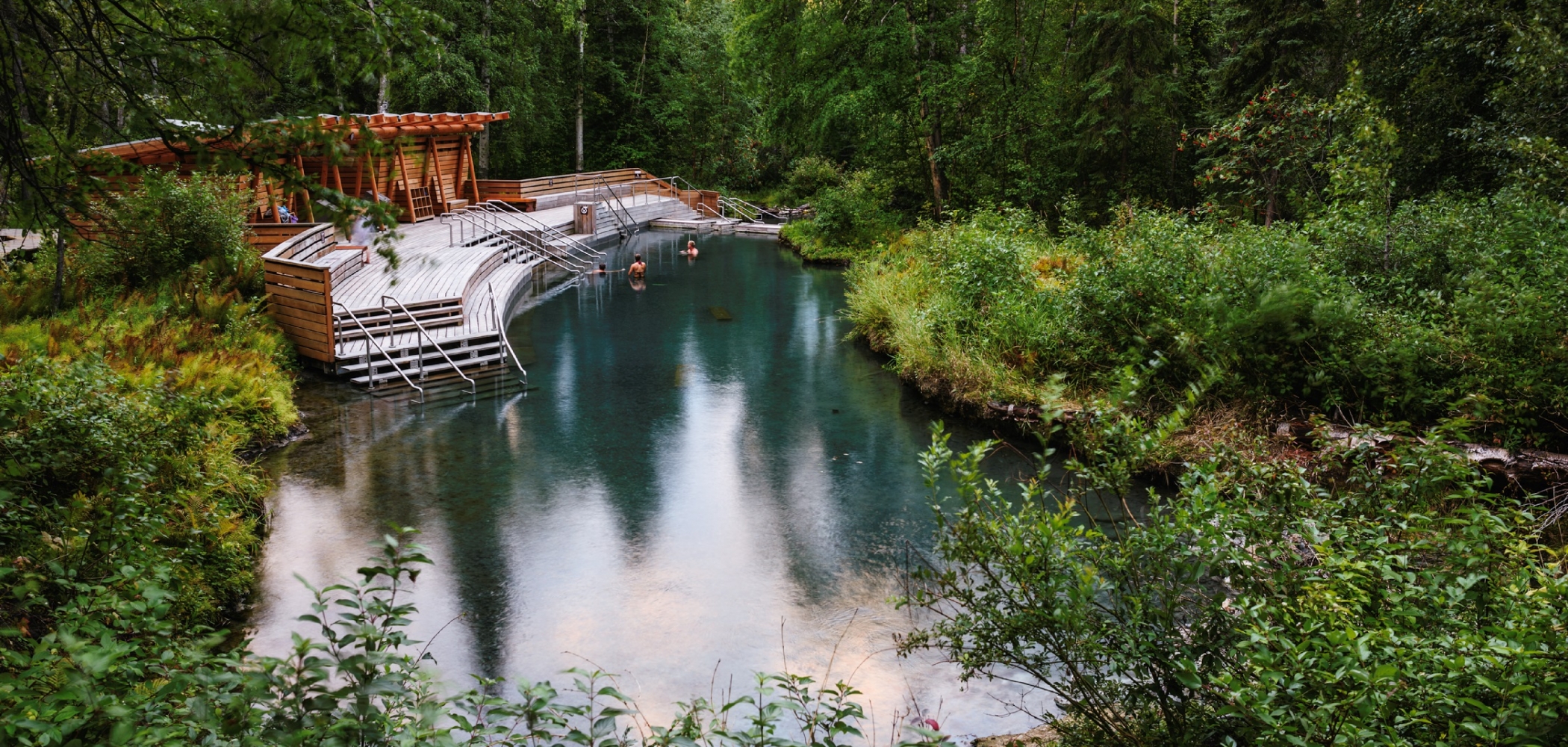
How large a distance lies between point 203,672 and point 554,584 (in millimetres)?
5997

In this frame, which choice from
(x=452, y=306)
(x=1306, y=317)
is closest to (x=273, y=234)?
(x=452, y=306)

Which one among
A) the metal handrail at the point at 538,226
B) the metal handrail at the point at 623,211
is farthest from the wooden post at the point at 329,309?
the metal handrail at the point at 623,211

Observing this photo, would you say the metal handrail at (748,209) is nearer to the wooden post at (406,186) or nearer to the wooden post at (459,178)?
the wooden post at (459,178)

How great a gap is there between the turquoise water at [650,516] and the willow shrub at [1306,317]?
1681 mm

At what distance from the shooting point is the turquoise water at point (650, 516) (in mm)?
7434

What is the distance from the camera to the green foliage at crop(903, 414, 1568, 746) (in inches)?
130

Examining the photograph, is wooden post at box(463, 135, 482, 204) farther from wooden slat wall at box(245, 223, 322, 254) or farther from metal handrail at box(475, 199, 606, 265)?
wooden slat wall at box(245, 223, 322, 254)

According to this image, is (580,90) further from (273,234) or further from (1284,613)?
(1284,613)

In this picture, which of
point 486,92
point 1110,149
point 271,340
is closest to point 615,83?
point 486,92

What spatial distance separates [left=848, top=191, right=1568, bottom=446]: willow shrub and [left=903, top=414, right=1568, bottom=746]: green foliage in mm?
2053

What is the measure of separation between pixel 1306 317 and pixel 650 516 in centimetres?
780

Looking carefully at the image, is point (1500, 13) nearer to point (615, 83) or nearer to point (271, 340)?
point (271, 340)

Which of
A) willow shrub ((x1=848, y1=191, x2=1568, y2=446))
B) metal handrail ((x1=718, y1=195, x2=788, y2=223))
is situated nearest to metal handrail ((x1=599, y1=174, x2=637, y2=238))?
metal handrail ((x1=718, y1=195, x2=788, y2=223))

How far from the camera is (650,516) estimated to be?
10.3 metres
